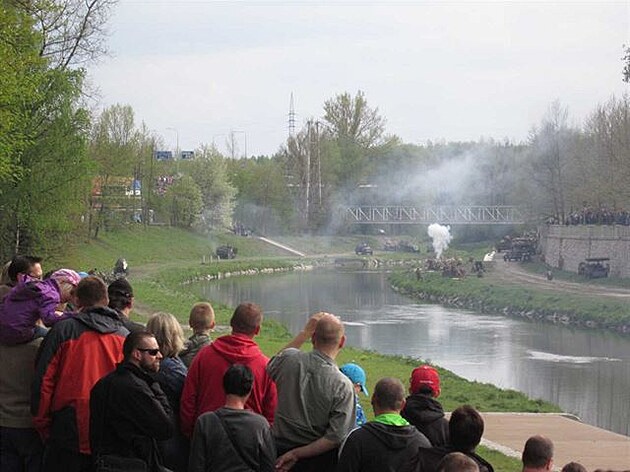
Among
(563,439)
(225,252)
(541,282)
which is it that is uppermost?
(563,439)

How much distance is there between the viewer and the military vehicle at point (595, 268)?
167ft

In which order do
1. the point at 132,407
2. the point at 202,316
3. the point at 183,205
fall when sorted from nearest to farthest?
the point at 132,407 → the point at 202,316 → the point at 183,205

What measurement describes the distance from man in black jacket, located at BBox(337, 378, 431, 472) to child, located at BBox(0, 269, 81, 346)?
6.88 ft

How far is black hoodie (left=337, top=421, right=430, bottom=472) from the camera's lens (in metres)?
5.84

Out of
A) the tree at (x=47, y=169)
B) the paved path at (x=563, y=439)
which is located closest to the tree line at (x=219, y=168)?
the tree at (x=47, y=169)

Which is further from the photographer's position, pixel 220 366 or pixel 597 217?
pixel 597 217

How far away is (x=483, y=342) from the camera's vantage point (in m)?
32.8

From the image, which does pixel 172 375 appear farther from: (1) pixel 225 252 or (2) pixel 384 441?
(1) pixel 225 252

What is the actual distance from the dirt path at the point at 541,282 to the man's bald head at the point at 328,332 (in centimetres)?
3725

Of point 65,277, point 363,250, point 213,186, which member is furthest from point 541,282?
point 65,277

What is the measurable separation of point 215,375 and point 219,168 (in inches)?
3202

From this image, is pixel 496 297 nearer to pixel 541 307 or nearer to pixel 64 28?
pixel 541 307

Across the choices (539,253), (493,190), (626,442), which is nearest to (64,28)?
(626,442)

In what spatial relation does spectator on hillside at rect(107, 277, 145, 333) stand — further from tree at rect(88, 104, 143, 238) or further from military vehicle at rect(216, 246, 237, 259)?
military vehicle at rect(216, 246, 237, 259)
